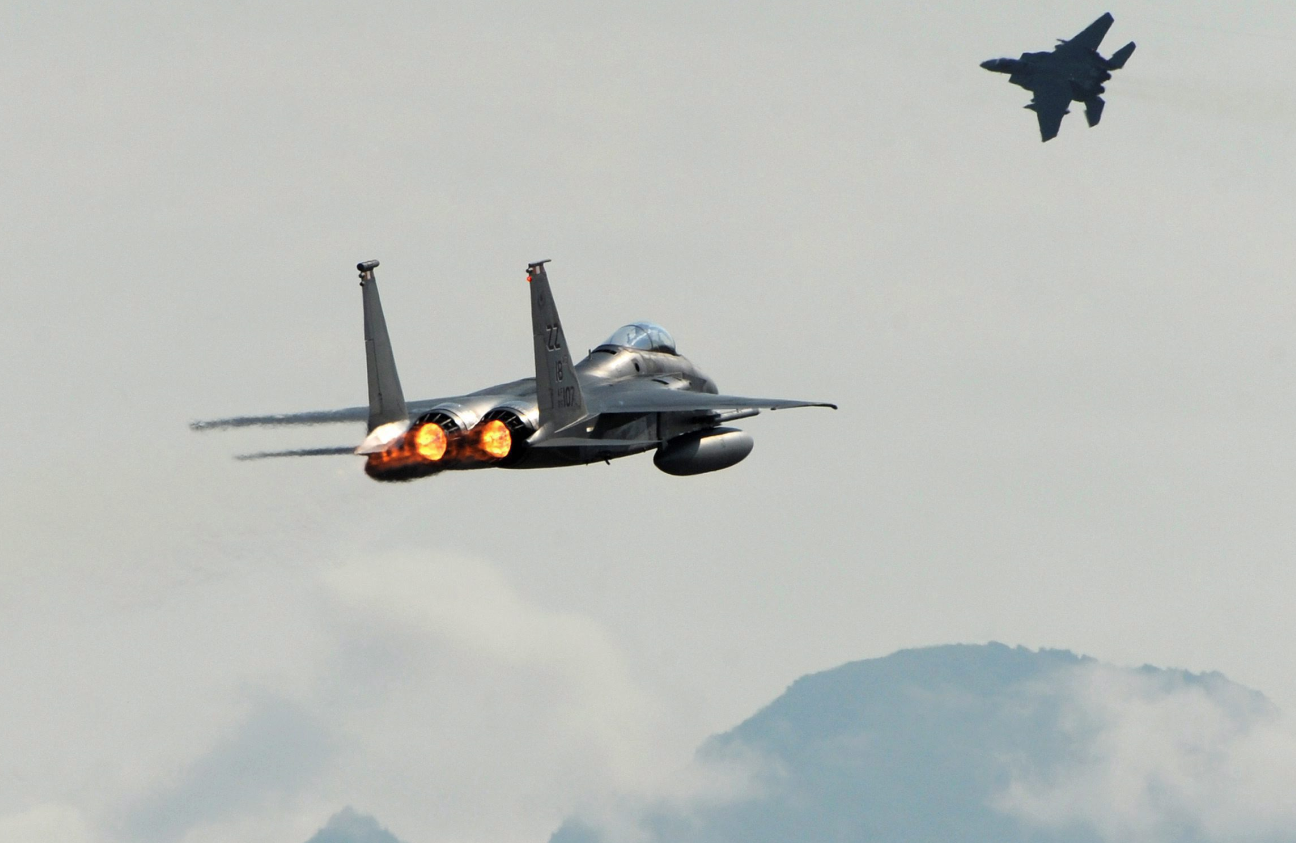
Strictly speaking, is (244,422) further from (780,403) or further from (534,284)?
(780,403)

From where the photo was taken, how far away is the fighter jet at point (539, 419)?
53969 millimetres

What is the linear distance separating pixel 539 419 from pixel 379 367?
446 cm

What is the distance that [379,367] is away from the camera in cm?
5425

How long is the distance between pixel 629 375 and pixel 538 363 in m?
7.98

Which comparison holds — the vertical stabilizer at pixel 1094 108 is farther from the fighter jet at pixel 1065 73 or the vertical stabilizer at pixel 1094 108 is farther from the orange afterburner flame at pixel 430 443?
the orange afterburner flame at pixel 430 443

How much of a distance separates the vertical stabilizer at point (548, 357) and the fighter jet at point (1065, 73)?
30942mm

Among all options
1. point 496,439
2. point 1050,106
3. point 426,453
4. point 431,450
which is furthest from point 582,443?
point 1050,106

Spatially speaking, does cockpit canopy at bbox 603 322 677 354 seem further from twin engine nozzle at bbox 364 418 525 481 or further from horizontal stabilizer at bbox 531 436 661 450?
twin engine nozzle at bbox 364 418 525 481

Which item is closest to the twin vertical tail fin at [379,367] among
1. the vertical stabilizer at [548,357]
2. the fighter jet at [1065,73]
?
the vertical stabilizer at [548,357]

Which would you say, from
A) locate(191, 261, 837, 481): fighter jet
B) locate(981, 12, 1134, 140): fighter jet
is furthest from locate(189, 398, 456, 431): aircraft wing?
locate(981, 12, 1134, 140): fighter jet

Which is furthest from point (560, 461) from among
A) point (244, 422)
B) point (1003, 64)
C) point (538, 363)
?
point (1003, 64)

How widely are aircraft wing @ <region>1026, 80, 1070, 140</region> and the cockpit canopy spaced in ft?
74.9

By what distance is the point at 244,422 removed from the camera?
6041 cm

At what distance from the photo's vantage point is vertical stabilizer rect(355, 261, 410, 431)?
178 feet
